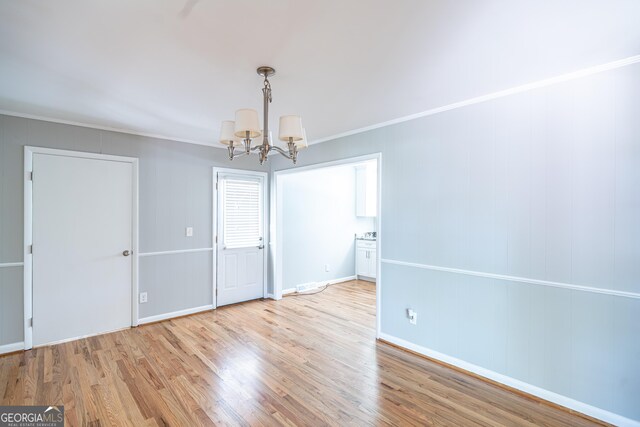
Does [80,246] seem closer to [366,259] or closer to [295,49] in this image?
[295,49]

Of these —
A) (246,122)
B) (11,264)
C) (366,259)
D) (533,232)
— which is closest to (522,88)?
(533,232)

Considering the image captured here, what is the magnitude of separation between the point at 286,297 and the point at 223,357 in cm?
229

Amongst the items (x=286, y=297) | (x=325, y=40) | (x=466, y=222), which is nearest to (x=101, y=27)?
(x=325, y=40)

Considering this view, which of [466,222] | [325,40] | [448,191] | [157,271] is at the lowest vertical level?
[157,271]

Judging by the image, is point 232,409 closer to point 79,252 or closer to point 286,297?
point 79,252

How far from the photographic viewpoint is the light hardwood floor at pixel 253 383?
2.22 meters

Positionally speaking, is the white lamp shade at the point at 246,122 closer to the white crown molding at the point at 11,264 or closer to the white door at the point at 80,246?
the white door at the point at 80,246

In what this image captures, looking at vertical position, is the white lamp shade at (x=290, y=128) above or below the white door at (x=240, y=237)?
above

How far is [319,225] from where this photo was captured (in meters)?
6.07

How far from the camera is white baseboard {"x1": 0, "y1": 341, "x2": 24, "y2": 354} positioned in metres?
3.15

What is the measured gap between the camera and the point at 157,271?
413 cm

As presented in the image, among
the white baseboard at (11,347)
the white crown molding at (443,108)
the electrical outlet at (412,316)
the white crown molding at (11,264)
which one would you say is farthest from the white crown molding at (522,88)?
the white baseboard at (11,347)

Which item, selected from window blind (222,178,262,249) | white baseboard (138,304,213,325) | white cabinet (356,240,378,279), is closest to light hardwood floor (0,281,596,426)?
white baseboard (138,304,213,325)

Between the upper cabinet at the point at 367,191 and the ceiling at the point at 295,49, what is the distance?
353 centimetres
